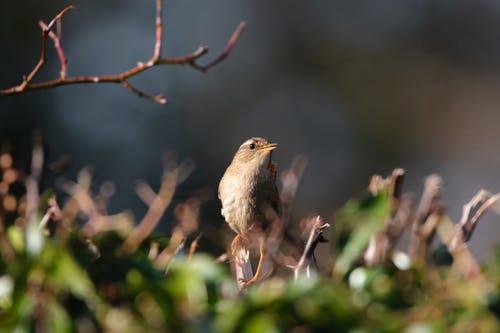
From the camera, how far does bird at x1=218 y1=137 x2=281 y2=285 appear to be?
4.52m

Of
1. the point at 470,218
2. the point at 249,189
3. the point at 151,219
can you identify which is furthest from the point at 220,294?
the point at 249,189

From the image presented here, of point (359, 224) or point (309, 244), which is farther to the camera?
point (309, 244)

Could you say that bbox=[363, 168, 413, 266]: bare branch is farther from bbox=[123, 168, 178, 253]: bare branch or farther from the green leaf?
bbox=[123, 168, 178, 253]: bare branch

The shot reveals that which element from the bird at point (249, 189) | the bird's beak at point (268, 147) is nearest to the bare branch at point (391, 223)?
the bird at point (249, 189)

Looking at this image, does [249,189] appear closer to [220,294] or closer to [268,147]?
[268,147]

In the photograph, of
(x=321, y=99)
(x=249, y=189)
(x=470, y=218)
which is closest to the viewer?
(x=470, y=218)

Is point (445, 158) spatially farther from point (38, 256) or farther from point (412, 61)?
point (38, 256)

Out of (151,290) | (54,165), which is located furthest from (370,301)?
(54,165)

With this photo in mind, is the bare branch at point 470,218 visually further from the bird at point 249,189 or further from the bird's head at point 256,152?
the bird's head at point 256,152

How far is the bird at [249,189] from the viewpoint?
452cm

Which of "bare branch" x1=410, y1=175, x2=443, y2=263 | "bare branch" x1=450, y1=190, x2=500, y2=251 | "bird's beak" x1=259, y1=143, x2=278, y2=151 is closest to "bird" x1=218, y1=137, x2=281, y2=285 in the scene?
"bird's beak" x1=259, y1=143, x2=278, y2=151

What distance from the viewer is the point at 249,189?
15.3 feet

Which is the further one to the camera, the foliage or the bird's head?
the bird's head

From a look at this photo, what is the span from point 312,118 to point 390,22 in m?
2.01
